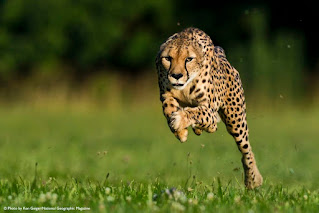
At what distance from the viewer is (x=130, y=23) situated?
2427 cm

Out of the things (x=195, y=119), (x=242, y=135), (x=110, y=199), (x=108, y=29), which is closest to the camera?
(x=110, y=199)

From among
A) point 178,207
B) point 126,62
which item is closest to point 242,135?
point 178,207

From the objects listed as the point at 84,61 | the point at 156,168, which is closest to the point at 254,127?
the point at 156,168

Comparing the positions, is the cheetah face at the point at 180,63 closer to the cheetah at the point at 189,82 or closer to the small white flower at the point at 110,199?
the cheetah at the point at 189,82

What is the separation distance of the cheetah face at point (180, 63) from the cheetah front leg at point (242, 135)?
933mm

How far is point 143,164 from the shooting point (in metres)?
7.95

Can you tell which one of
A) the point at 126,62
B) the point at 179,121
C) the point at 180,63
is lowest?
the point at 179,121

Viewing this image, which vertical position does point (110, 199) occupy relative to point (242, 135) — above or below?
below

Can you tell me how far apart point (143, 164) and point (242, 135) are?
2543 millimetres

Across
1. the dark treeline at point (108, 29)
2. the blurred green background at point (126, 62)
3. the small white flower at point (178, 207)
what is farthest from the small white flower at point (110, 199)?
the dark treeline at point (108, 29)

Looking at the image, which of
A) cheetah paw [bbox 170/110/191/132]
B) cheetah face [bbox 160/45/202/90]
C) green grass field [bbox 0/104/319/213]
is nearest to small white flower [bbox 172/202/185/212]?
green grass field [bbox 0/104/319/213]

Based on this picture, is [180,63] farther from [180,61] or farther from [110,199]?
[110,199]

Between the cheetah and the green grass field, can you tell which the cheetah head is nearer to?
the cheetah

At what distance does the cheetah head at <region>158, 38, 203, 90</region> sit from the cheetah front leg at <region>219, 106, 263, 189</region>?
92 centimetres
